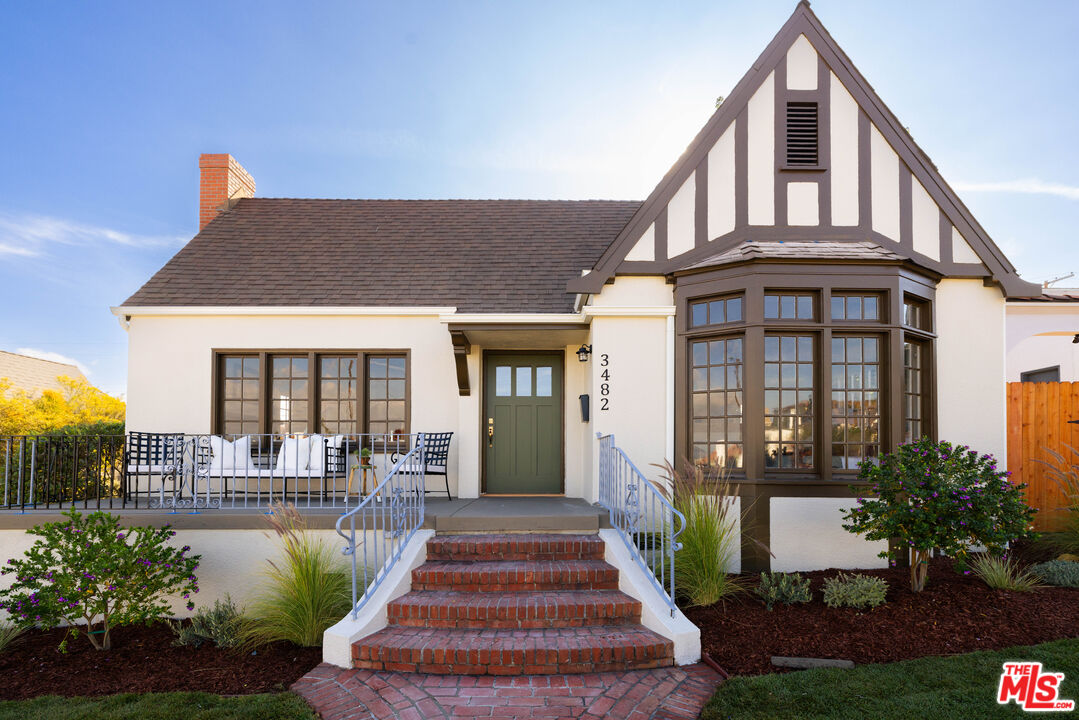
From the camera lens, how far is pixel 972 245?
7.13 m

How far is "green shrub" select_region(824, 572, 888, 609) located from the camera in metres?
5.11

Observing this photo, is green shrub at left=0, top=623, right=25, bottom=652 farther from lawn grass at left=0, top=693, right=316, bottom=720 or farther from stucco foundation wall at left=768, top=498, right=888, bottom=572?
stucco foundation wall at left=768, top=498, right=888, bottom=572

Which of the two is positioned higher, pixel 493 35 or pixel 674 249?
pixel 493 35

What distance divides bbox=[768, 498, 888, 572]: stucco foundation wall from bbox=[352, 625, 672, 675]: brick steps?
2.76 m

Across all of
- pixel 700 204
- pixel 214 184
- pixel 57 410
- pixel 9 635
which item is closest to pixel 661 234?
pixel 700 204

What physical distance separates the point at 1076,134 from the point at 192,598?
628 inches

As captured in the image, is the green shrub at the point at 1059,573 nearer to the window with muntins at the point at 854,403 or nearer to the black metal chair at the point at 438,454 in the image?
the window with muntins at the point at 854,403

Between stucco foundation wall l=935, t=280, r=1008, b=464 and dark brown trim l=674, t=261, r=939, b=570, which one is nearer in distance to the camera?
dark brown trim l=674, t=261, r=939, b=570

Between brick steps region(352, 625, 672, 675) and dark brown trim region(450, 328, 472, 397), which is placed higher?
dark brown trim region(450, 328, 472, 397)

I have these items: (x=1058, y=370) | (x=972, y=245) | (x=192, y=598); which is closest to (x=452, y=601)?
(x=192, y=598)

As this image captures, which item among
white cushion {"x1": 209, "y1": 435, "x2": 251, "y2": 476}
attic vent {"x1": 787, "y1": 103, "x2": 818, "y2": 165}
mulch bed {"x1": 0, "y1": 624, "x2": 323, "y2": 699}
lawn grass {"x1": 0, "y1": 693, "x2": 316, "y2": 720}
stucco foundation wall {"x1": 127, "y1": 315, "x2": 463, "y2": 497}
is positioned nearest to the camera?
lawn grass {"x1": 0, "y1": 693, "x2": 316, "y2": 720}

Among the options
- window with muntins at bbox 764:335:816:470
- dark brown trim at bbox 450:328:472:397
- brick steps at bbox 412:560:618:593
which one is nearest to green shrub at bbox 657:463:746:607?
brick steps at bbox 412:560:618:593

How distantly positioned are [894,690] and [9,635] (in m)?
7.30

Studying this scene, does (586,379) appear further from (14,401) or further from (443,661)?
(14,401)
